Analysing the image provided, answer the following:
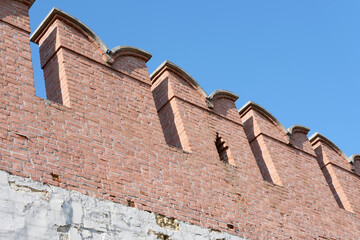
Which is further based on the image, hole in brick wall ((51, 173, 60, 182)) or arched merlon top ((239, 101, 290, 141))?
arched merlon top ((239, 101, 290, 141))

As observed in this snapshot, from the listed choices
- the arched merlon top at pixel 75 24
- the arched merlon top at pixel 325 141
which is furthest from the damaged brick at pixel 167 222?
the arched merlon top at pixel 325 141

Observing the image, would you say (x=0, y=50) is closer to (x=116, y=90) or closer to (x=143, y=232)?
(x=116, y=90)

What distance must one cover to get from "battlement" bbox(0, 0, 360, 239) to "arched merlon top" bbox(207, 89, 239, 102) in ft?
0.05

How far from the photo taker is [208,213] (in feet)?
23.5

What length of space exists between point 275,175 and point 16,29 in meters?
4.39

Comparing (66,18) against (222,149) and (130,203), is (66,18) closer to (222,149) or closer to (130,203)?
(130,203)

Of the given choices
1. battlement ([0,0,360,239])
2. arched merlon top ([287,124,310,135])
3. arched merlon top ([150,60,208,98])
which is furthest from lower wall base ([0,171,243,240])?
arched merlon top ([287,124,310,135])

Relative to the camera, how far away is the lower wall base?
5398 mm

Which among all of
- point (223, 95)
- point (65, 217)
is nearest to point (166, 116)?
point (223, 95)

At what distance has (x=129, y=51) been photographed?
8078mm

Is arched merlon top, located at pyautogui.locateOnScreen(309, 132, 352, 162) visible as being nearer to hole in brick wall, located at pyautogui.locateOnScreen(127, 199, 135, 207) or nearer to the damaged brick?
the damaged brick

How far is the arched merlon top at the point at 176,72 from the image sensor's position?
855 cm

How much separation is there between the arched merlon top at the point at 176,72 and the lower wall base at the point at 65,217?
2699 mm

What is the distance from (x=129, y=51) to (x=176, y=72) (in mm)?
891
